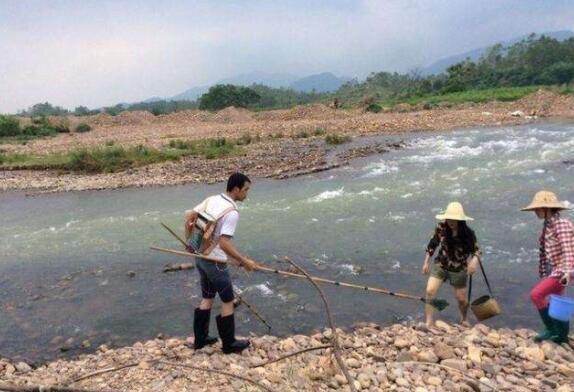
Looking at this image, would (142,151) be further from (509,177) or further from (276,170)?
(509,177)

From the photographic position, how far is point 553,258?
5.82 metres

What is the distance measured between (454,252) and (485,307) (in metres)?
0.76

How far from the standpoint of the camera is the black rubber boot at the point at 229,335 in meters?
5.77

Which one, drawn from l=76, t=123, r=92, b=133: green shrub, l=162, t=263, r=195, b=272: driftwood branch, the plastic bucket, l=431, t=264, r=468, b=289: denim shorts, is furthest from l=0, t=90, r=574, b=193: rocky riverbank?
the plastic bucket

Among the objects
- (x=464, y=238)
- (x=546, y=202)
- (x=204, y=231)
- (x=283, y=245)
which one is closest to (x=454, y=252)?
(x=464, y=238)

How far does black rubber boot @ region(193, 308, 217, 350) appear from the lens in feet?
19.5

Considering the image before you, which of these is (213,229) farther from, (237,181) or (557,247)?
(557,247)

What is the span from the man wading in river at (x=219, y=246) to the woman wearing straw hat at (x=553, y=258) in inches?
125

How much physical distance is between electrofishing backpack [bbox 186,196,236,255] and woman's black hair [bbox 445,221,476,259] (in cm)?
285

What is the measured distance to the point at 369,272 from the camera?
9680 mm

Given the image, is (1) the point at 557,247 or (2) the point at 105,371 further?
(1) the point at 557,247

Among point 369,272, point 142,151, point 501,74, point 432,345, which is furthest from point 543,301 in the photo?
point 501,74

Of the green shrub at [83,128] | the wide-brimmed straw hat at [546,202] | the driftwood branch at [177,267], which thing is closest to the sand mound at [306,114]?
the green shrub at [83,128]

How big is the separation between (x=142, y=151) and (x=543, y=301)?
2221 centimetres
